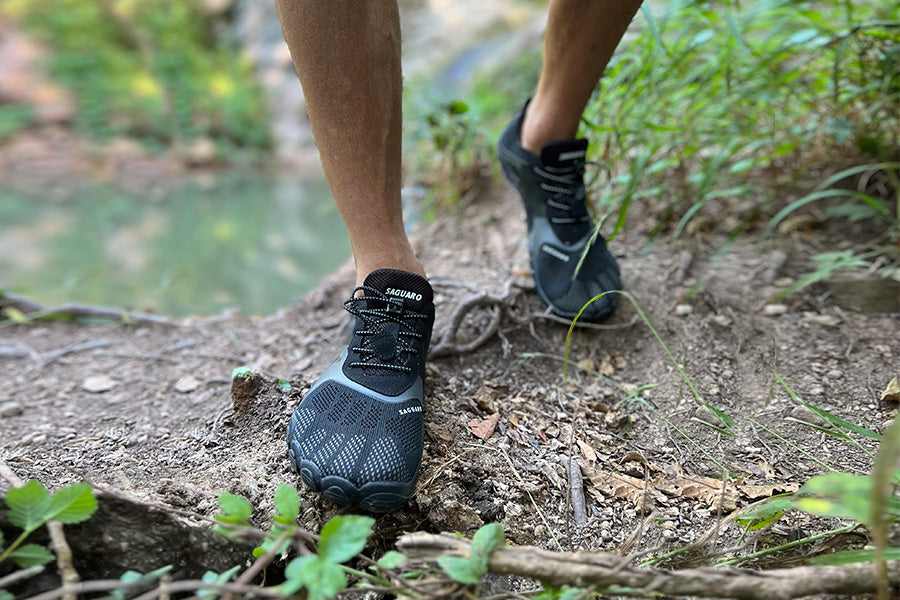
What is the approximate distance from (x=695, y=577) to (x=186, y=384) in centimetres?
106

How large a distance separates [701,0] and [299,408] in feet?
4.36

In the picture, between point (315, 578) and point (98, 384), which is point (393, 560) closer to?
point (315, 578)

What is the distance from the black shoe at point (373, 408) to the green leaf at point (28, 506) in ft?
0.95

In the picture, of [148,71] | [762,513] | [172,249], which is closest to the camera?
[762,513]

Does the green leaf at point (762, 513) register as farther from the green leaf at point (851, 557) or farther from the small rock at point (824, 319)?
the small rock at point (824, 319)

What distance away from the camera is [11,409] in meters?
1.19

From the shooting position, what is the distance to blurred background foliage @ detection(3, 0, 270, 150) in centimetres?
653

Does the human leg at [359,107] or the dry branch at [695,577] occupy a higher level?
the human leg at [359,107]

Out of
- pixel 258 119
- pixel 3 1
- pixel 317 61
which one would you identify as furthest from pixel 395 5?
pixel 3 1

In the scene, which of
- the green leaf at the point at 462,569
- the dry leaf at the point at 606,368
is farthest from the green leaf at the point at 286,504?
the dry leaf at the point at 606,368

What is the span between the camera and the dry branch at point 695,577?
526 mm

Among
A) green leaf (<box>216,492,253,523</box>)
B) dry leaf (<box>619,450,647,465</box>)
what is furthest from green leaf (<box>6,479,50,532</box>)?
dry leaf (<box>619,450,647,465</box>)

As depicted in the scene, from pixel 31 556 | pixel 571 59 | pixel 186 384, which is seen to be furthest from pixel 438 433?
pixel 571 59

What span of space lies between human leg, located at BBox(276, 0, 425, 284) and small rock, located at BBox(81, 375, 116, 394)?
712 mm
